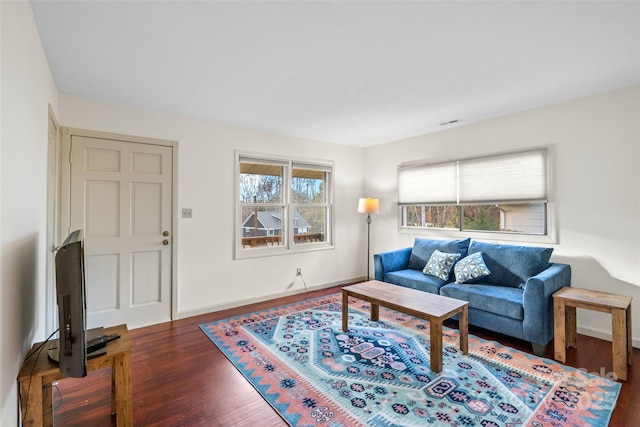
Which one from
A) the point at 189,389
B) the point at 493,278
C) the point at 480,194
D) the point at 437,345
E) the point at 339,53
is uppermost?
the point at 339,53

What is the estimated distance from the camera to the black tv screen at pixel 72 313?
1338 mm

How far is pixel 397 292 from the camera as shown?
2932mm

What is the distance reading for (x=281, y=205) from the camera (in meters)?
4.35

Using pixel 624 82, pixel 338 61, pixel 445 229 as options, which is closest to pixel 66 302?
pixel 338 61

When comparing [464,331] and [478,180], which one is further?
[478,180]

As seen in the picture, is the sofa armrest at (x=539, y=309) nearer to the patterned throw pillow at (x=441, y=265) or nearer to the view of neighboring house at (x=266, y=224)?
the patterned throw pillow at (x=441, y=265)

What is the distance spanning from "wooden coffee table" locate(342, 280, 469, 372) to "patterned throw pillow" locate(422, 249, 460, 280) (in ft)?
2.31

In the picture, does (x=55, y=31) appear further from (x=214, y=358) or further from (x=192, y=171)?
(x=214, y=358)

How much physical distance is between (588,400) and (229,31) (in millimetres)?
3237

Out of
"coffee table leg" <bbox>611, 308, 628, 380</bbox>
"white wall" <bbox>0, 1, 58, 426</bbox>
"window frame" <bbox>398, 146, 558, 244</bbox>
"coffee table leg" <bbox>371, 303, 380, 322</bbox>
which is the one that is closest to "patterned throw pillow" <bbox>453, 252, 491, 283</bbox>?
"window frame" <bbox>398, 146, 558, 244</bbox>

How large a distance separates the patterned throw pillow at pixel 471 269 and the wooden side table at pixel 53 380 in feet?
9.90

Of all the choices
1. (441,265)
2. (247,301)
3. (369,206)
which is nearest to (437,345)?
(441,265)

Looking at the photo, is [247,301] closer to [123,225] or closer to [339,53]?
[123,225]

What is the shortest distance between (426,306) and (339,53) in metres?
2.06
